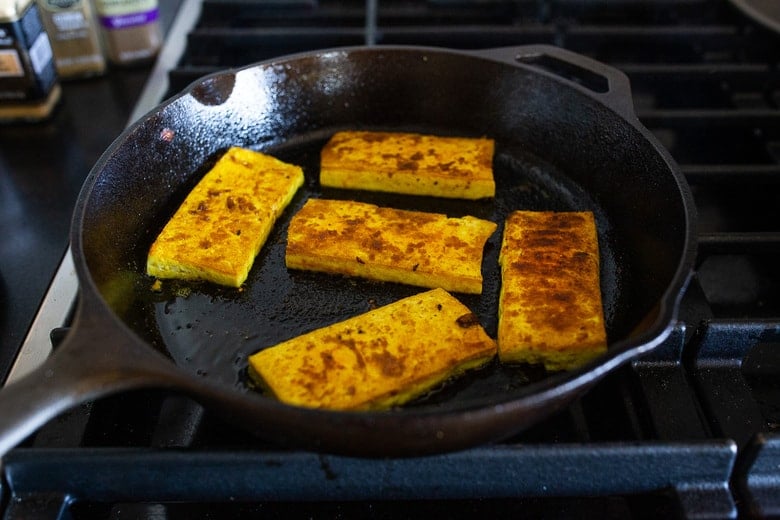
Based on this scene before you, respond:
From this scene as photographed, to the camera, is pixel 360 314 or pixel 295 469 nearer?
pixel 295 469

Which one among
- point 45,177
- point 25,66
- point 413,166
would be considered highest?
point 25,66

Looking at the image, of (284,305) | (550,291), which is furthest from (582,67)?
(284,305)

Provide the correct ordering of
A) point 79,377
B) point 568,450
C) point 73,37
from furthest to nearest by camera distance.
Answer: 1. point 73,37
2. point 568,450
3. point 79,377

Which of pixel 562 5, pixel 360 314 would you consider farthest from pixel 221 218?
pixel 562 5

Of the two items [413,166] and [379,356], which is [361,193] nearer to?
[413,166]

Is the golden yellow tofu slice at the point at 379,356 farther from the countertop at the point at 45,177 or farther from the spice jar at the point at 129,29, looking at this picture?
the spice jar at the point at 129,29

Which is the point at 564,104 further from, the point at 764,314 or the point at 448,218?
the point at 764,314
